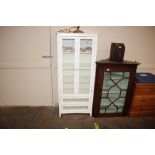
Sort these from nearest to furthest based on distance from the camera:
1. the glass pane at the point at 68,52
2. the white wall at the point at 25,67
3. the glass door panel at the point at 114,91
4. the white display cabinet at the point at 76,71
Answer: the white display cabinet at the point at 76,71
the glass pane at the point at 68,52
the glass door panel at the point at 114,91
the white wall at the point at 25,67

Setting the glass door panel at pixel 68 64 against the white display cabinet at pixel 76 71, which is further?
the glass door panel at pixel 68 64

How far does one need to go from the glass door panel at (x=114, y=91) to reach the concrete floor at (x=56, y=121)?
237 mm

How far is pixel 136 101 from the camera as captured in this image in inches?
106

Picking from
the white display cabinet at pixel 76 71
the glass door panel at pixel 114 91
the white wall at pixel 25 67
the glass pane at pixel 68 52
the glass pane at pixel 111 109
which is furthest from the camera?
the glass pane at pixel 111 109

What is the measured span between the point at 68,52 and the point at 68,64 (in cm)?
24

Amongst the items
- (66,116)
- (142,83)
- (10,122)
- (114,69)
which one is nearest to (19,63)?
(10,122)

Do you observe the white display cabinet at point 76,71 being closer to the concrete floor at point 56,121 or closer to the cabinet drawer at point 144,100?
the concrete floor at point 56,121

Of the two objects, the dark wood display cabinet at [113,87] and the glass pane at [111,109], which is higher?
the dark wood display cabinet at [113,87]

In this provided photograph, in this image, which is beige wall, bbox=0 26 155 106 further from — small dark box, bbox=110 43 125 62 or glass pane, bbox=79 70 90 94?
glass pane, bbox=79 70 90 94

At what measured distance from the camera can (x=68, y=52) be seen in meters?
2.51

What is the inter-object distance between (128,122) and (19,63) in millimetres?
2615

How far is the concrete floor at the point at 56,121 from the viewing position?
8.36ft

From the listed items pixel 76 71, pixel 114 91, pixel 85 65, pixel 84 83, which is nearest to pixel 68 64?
pixel 76 71

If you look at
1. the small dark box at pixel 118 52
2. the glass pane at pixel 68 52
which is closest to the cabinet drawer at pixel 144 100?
the small dark box at pixel 118 52
